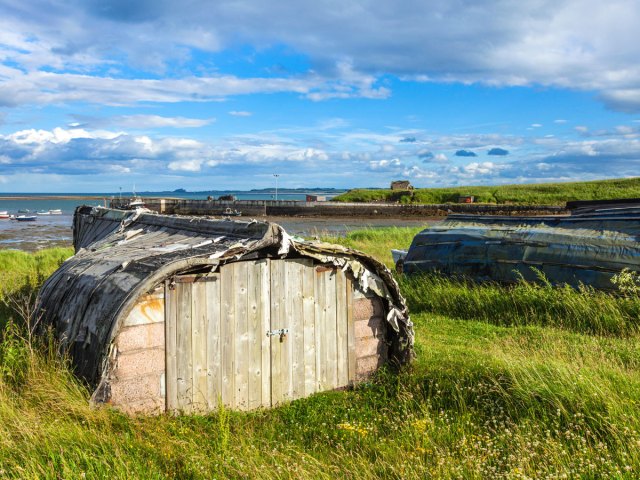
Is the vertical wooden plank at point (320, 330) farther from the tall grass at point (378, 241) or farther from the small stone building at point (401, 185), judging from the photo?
the small stone building at point (401, 185)

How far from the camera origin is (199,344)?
729 centimetres

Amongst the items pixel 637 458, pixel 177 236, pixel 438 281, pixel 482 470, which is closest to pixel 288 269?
pixel 177 236

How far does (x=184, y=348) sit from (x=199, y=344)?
201mm

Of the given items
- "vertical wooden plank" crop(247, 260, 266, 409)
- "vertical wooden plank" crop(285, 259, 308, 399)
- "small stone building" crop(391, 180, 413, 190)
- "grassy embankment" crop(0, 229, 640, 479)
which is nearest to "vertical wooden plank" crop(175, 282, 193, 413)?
"grassy embankment" crop(0, 229, 640, 479)

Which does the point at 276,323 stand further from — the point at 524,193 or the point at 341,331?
the point at 524,193

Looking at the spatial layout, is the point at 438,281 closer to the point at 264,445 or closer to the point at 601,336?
the point at 601,336

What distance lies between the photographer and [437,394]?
761 centimetres

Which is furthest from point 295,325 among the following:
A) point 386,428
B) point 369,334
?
point 386,428

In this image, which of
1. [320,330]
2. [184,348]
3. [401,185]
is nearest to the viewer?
[184,348]

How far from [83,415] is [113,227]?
9312 millimetres

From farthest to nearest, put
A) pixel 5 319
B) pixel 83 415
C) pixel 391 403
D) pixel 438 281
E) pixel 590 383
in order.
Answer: pixel 438 281 < pixel 5 319 < pixel 391 403 < pixel 590 383 < pixel 83 415

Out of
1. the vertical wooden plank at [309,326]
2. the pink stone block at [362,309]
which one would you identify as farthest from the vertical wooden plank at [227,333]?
the pink stone block at [362,309]

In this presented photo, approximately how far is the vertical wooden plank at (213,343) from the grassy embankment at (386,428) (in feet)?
1.17

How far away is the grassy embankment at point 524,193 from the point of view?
65188 mm
